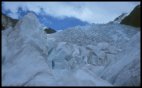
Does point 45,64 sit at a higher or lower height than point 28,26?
lower

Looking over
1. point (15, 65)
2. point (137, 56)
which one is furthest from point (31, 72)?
point (137, 56)

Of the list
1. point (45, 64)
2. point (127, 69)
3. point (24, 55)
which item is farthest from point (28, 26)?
point (127, 69)

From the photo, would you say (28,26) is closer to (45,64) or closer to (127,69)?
(45,64)

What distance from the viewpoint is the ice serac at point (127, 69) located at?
1795cm

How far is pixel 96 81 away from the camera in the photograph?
1673 cm

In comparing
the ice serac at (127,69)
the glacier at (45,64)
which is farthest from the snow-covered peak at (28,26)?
the ice serac at (127,69)

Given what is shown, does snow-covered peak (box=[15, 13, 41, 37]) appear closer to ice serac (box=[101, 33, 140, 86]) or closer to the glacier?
the glacier

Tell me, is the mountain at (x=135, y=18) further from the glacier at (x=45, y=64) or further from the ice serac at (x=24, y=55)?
the ice serac at (x=24, y=55)

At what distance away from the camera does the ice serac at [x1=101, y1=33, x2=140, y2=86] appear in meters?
18.0

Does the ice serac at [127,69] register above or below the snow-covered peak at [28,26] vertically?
below

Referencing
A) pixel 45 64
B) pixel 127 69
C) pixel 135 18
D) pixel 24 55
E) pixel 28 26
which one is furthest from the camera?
pixel 135 18

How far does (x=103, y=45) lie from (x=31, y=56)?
17.6 m

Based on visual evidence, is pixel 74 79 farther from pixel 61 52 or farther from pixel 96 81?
pixel 61 52

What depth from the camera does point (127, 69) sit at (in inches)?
748
